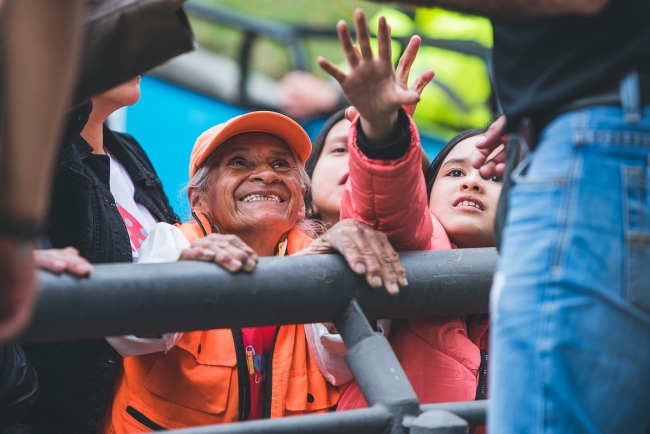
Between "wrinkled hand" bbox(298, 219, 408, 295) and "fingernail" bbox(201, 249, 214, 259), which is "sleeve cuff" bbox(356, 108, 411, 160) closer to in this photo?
"wrinkled hand" bbox(298, 219, 408, 295)

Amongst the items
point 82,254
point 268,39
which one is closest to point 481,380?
point 82,254

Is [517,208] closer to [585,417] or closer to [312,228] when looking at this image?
[585,417]

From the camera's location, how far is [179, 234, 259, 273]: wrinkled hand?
1.35m

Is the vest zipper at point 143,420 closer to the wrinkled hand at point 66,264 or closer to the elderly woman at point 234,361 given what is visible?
the elderly woman at point 234,361

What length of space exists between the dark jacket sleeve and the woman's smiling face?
0.82m

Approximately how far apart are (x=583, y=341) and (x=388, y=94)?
2.01 ft

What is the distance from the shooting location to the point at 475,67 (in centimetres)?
659

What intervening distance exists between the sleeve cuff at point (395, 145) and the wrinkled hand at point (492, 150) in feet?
0.45

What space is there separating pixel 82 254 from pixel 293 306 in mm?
803

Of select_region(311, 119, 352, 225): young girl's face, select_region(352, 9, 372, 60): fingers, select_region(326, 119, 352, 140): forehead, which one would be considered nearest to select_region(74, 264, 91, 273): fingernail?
select_region(352, 9, 372, 60): fingers

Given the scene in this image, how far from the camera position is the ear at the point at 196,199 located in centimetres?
244

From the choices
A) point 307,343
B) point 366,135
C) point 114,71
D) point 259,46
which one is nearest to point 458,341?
point 307,343

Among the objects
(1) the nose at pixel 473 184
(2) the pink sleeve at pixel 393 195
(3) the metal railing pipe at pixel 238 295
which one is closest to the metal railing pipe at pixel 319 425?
(3) the metal railing pipe at pixel 238 295

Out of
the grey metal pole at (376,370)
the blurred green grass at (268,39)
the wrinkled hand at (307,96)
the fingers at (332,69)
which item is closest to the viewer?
the grey metal pole at (376,370)
